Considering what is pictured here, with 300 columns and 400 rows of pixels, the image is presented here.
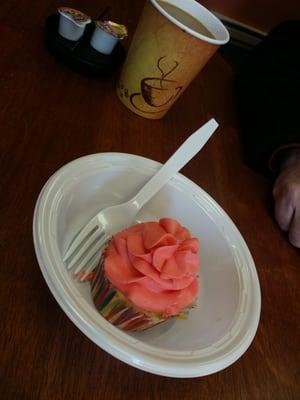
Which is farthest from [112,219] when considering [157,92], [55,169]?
[157,92]

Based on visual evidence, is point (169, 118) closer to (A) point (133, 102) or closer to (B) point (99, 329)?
(A) point (133, 102)

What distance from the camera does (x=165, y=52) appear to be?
52cm

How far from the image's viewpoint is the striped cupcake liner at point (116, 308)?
0.35 meters

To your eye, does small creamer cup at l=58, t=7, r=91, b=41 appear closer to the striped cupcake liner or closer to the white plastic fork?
the white plastic fork

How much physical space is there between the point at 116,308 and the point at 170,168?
7.4 inches

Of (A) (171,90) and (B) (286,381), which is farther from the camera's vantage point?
(A) (171,90)

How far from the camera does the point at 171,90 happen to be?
0.57m

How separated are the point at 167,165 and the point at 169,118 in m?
0.22

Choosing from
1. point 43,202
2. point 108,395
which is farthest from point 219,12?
point 108,395

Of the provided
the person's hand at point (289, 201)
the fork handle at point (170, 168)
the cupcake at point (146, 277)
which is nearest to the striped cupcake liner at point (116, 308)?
the cupcake at point (146, 277)

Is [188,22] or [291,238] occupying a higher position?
[188,22]

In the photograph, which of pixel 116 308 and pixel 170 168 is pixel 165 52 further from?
pixel 116 308

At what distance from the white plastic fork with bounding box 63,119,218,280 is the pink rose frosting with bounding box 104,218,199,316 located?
38mm

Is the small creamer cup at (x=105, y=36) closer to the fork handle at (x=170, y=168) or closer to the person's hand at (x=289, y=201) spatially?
the fork handle at (x=170, y=168)
